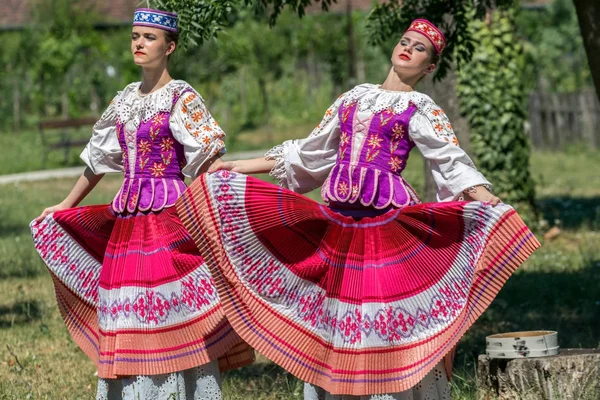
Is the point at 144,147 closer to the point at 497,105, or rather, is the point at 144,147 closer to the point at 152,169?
the point at 152,169

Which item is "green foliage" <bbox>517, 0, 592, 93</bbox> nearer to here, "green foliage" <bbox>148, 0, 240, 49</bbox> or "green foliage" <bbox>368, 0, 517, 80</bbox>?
"green foliage" <bbox>368, 0, 517, 80</bbox>

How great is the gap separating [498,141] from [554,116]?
1048cm

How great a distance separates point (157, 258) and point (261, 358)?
2.41 metres

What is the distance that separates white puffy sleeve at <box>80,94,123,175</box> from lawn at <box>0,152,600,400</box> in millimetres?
1480

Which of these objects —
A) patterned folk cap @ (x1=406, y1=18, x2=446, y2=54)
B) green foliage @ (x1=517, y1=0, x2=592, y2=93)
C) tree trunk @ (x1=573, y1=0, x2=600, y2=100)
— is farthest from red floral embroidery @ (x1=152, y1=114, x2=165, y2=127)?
green foliage @ (x1=517, y1=0, x2=592, y2=93)

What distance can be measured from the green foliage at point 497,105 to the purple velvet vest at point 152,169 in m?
7.11

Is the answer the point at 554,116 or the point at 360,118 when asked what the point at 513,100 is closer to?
the point at 360,118

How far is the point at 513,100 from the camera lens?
1207cm

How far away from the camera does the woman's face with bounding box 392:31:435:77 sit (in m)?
4.87

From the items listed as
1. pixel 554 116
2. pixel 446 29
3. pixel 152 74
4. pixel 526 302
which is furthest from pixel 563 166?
pixel 152 74

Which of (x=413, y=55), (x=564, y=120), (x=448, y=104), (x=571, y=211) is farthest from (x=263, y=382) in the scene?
(x=564, y=120)

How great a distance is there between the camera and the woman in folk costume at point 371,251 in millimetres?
4641

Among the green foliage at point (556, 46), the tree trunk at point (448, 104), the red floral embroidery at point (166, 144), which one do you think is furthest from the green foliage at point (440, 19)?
the green foliage at point (556, 46)

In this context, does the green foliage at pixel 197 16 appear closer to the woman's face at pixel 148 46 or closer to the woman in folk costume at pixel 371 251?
the woman's face at pixel 148 46
